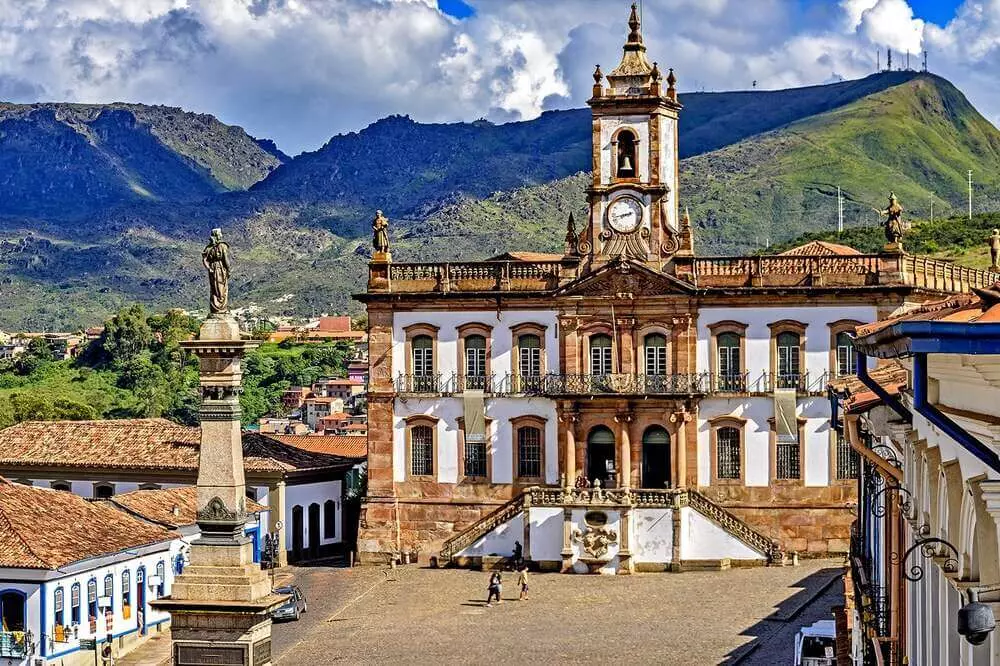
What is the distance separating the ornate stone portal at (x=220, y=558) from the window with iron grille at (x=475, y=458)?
103ft

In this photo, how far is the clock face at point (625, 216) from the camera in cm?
5322

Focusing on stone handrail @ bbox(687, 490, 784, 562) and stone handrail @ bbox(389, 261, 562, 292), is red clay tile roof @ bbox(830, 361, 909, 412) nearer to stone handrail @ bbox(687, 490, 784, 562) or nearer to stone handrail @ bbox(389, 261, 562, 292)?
stone handrail @ bbox(687, 490, 784, 562)

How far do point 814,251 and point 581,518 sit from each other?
12570 mm

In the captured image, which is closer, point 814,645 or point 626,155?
point 814,645

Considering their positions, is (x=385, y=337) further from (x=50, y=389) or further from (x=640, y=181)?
(x=50, y=389)

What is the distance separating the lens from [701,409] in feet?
173

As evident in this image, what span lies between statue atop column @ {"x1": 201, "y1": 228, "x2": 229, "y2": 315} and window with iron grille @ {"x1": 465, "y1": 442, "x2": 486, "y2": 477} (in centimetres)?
3044

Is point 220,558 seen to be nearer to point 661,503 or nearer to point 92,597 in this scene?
point 92,597

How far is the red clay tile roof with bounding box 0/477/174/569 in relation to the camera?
132 ft

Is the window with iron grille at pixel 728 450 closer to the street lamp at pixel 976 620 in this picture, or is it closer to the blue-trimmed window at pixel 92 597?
the blue-trimmed window at pixel 92 597

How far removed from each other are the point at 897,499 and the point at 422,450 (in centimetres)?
3752

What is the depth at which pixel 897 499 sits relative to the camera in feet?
56.9

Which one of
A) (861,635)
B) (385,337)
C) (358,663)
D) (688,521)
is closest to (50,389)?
(385,337)

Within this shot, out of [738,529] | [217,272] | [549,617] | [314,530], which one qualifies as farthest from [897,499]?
[314,530]
